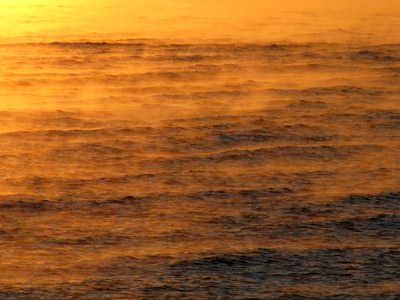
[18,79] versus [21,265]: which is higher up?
[18,79]

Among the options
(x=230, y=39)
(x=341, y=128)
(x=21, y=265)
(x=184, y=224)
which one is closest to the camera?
(x=21, y=265)

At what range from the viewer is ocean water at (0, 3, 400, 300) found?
2221mm

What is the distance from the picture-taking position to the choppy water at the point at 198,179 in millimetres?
2219

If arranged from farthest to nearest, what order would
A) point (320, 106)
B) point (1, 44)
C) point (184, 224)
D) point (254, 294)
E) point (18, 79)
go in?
1. point (1, 44)
2. point (18, 79)
3. point (320, 106)
4. point (184, 224)
5. point (254, 294)

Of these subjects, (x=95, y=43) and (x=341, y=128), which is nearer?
(x=341, y=128)

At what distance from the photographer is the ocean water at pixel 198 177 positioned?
7.29ft

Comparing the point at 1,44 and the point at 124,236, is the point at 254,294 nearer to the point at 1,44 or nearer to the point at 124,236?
the point at 124,236

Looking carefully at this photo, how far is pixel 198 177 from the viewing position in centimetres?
304

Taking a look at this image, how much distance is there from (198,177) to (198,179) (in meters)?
0.02

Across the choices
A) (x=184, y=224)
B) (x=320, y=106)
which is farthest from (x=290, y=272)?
(x=320, y=106)

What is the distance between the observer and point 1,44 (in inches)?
221

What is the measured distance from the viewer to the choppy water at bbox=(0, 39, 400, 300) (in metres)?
2.22

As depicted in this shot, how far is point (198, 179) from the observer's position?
302 centimetres

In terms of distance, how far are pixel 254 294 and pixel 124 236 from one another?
51 centimetres
